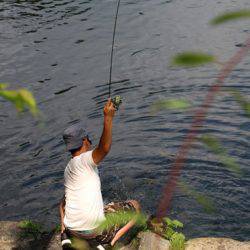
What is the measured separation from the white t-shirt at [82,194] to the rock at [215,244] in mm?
1356

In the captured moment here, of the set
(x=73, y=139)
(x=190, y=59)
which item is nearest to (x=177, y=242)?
(x=73, y=139)

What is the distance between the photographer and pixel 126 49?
52.8ft

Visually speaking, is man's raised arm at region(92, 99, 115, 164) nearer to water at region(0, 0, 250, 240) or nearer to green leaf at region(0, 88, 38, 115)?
water at region(0, 0, 250, 240)

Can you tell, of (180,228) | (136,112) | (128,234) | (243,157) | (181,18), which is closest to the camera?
(128,234)

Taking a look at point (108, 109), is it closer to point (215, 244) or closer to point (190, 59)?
point (215, 244)

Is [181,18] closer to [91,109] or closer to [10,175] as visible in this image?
[91,109]

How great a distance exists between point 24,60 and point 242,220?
10768 millimetres

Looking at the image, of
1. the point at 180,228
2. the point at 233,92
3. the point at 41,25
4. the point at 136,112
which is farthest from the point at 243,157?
the point at 41,25

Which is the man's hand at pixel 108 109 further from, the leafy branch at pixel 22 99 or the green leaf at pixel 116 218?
the leafy branch at pixel 22 99

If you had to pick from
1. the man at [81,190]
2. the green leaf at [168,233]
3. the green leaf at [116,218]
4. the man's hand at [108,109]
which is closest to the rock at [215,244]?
the green leaf at [168,233]

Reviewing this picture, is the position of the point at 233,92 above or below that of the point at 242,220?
above

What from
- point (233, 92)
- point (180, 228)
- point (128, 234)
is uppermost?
point (233, 92)

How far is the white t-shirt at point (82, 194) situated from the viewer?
212 inches

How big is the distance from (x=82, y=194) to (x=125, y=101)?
7304mm
